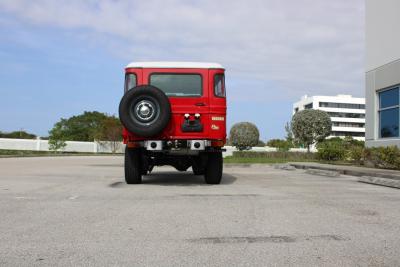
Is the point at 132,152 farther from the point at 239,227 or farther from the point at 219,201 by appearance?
the point at 239,227

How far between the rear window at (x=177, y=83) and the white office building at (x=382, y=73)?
33.5 feet

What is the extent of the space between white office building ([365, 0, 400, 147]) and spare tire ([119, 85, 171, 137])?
11104 millimetres

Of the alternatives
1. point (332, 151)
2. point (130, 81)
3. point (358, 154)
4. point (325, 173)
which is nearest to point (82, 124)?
point (332, 151)

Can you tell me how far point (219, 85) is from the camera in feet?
36.7

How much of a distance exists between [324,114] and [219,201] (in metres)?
49.0

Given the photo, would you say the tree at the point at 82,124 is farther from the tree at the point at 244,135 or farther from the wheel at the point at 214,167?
the wheel at the point at 214,167

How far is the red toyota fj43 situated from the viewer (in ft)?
34.6

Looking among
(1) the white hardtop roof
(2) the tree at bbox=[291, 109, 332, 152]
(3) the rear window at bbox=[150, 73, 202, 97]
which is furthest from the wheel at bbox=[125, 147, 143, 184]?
(2) the tree at bbox=[291, 109, 332, 152]

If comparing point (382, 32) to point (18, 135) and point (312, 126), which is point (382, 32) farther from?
point (18, 135)

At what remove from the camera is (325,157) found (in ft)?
85.9

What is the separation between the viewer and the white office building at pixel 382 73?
18.7 metres

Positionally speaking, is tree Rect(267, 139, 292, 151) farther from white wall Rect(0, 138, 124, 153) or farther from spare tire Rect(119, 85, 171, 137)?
spare tire Rect(119, 85, 171, 137)

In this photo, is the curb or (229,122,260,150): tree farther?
(229,122,260,150): tree

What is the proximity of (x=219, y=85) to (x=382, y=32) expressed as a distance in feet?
37.3
